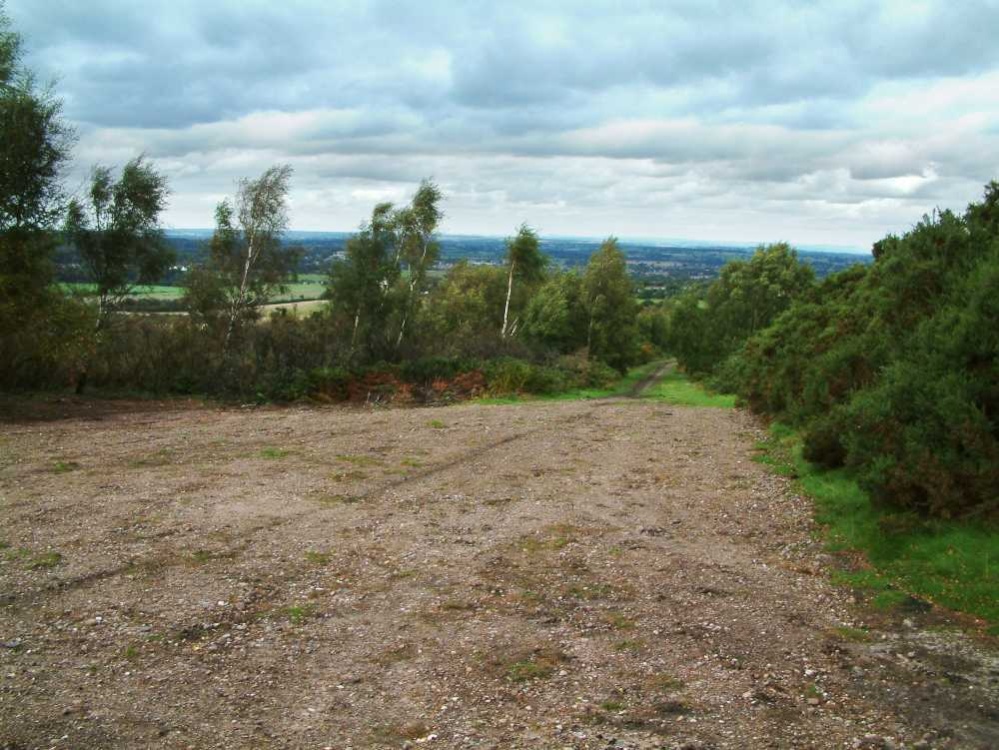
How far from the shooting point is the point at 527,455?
14.4m

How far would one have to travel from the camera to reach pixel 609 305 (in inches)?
2115

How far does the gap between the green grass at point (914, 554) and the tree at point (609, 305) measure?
42411 mm

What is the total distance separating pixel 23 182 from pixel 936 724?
17558mm

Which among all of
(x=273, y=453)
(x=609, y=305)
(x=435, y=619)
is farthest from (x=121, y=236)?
(x=609, y=305)

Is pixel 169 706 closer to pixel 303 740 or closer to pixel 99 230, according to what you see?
pixel 303 740

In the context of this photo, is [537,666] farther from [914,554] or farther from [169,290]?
[169,290]

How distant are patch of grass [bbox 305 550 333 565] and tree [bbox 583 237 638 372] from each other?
44.3 meters

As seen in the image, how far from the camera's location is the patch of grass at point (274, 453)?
1325cm

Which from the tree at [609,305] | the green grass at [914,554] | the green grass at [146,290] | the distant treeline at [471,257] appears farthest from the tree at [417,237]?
the green grass at [914,554]

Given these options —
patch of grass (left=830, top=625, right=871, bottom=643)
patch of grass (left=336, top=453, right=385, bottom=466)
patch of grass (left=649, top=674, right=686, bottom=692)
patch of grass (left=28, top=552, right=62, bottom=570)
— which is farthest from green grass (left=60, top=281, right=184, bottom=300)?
patch of grass (left=830, top=625, right=871, bottom=643)

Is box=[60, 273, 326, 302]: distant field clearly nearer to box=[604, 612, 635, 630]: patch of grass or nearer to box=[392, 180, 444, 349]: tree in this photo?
box=[392, 180, 444, 349]: tree

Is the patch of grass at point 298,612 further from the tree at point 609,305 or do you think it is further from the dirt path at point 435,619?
the tree at point 609,305

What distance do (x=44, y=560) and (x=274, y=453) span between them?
592 centimetres

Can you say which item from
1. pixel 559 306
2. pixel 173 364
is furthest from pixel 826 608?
pixel 559 306
